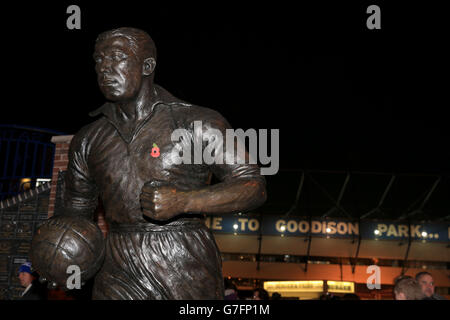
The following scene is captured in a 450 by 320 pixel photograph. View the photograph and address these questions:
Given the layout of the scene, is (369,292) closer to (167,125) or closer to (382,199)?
(382,199)

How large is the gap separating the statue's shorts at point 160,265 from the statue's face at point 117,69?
1.82 ft

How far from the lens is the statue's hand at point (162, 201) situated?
60.2 inches

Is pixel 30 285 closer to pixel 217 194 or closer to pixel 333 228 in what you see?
pixel 217 194

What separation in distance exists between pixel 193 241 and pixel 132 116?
62 centimetres

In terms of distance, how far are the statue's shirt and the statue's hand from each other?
0.44ft

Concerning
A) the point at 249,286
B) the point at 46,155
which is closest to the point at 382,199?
the point at 249,286

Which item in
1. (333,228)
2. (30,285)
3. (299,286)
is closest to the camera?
(30,285)

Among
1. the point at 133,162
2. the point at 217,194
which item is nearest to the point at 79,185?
the point at 133,162

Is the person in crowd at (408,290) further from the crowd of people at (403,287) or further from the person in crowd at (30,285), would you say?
the person in crowd at (30,285)

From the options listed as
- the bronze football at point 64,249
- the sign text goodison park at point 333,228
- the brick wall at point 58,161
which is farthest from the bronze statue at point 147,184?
the sign text goodison park at point 333,228

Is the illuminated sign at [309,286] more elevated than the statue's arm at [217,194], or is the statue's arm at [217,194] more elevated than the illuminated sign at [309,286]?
the statue's arm at [217,194]

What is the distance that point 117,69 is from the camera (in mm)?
1823

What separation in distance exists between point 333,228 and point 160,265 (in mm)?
13976
